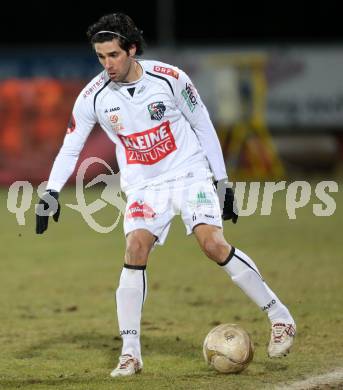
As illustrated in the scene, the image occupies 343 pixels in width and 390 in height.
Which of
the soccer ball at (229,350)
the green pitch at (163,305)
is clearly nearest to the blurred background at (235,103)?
the green pitch at (163,305)

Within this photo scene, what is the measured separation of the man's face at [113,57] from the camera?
6.00 metres

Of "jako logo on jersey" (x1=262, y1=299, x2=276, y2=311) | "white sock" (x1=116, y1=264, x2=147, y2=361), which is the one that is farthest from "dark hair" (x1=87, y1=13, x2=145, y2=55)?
"jako logo on jersey" (x1=262, y1=299, x2=276, y2=311)

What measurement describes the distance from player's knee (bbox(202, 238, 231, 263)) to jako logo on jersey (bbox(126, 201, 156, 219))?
373mm

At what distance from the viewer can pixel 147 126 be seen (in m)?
6.20

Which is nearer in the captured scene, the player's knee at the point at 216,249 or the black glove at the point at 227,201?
the player's knee at the point at 216,249

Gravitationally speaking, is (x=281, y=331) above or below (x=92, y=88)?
A: below

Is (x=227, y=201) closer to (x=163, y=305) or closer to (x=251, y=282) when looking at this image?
(x=251, y=282)

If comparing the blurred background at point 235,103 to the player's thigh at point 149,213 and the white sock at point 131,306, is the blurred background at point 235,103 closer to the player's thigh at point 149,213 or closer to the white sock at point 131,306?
the player's thigh at point 149,213

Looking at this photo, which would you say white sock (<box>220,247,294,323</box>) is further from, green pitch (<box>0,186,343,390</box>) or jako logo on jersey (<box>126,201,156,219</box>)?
jako logo on jersey (<box>126,201,156,219</box>)

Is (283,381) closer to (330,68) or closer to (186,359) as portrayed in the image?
(186,359)

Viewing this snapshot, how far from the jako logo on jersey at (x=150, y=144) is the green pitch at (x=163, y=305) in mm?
1293

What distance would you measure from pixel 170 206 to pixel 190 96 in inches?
27.1

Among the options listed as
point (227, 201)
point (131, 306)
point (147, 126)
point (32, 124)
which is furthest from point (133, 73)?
point (32, 124)

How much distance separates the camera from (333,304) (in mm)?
8312
